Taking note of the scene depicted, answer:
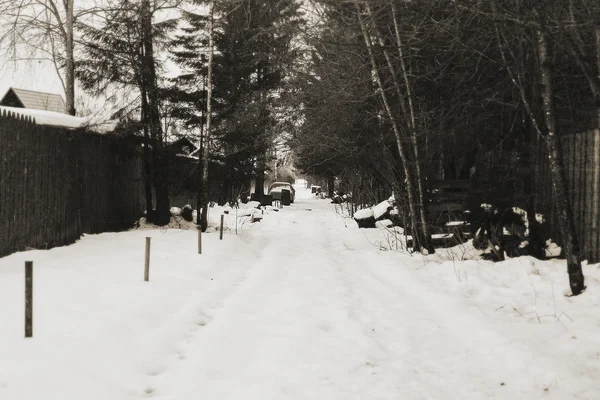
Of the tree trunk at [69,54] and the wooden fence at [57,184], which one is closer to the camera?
the wooden fence at [57,184]

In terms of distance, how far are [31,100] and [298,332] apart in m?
39.0

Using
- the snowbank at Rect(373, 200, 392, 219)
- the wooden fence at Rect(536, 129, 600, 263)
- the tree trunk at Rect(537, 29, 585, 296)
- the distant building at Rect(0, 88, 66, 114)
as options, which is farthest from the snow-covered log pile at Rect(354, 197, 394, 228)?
the distant building at Rect(0, 88, 66, 114)

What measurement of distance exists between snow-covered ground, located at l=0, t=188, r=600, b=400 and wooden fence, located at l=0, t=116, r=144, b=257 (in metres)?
0.77

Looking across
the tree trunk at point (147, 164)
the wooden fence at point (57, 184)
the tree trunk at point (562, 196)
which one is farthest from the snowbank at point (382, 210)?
the tree trunk at point (562, 196)

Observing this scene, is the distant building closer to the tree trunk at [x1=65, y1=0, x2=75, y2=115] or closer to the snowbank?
the tree trunk at [x1=65, y1=0, x2=75, y2=115]

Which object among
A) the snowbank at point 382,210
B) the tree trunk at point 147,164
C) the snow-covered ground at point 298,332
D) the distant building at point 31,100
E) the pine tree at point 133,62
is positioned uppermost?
the distant building at point 31,100

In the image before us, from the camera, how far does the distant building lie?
36312mm

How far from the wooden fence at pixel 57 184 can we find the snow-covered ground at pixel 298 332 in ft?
2.51

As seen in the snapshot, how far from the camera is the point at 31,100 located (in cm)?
3672

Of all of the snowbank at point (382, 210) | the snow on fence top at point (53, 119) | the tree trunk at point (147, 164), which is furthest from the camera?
the snowbank at point (382, 210)

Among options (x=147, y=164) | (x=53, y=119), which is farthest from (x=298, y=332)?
(x=147, y=164)

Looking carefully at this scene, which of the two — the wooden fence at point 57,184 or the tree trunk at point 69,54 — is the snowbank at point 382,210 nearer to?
the wooden fence at point 57,184

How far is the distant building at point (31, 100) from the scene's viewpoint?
3631 cm

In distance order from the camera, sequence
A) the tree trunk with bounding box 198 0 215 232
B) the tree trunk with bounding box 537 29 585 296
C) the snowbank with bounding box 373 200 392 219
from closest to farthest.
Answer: the tree trunk with bounding box 537 29 585 296 → the tree trunk with bounding box 198 0 215 232 → the snowbank with bounding box 373 200 392 219
